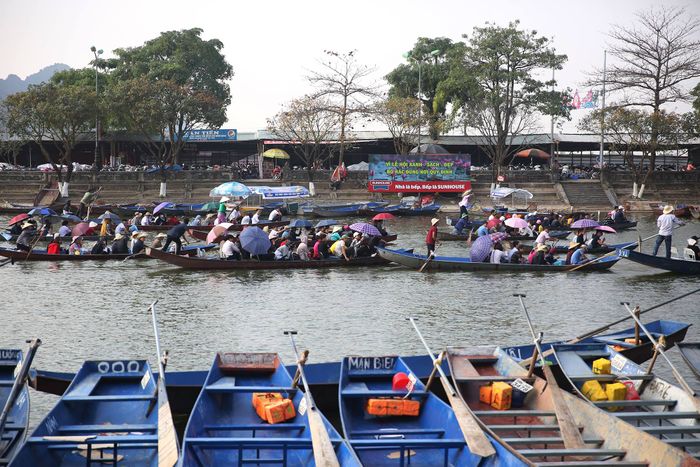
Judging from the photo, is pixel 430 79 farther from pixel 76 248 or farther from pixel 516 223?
pixel 76 248

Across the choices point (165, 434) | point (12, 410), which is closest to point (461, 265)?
point (12, 410)

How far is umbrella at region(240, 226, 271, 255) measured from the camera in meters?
27.3

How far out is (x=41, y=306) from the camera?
22.5 meters

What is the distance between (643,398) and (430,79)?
57.3 m

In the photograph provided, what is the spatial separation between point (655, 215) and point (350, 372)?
40139 mm

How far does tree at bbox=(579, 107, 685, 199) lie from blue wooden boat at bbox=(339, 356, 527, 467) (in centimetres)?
4303

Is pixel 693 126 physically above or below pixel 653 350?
above

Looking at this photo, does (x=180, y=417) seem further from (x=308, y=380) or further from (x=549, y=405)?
(x=549, y=405)

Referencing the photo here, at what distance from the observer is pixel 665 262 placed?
2609 cm

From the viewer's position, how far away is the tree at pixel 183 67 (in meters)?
62.7

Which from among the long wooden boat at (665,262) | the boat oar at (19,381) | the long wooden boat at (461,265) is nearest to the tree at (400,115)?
the long wooden boat at (461,265)

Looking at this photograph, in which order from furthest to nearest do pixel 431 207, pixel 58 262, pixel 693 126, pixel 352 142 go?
pixel 352 142
pixel 693 126
pixel 431 207
pixel 58 262

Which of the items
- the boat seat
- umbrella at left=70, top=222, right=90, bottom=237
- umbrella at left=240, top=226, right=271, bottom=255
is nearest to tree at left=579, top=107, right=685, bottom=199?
umbrella at left=240, top=226, right=271, bottom=255

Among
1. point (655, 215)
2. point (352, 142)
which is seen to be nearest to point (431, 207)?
point (655, 215)
